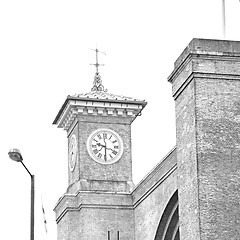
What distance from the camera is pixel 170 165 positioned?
121ft

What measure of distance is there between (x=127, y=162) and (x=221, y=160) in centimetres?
1841

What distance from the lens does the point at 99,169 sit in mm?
44594

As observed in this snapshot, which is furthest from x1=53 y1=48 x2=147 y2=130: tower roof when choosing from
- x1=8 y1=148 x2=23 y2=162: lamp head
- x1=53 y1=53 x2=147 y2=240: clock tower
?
x1=8 y1=148 x2=23 y2=162: lamp head

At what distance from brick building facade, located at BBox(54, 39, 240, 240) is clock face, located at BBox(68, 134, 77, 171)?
0.04 meters

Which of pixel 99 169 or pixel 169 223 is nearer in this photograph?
pixel 169 223

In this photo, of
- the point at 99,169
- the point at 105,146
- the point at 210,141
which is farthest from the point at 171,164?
the point at 210,141

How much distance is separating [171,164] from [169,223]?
2724mm

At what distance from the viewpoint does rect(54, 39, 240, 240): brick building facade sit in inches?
1051

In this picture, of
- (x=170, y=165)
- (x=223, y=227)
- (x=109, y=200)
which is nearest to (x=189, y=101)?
(x=223, y=227)

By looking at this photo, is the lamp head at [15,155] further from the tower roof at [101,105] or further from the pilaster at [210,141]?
the tower roof at [101,105]

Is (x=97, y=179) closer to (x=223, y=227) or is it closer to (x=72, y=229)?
(x=72, y=229)

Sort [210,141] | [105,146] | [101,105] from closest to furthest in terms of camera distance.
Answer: [210,141], [101,105], [105,146]

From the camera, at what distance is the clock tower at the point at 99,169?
43500 millimetres

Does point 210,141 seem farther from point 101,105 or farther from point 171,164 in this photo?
point 101,105
